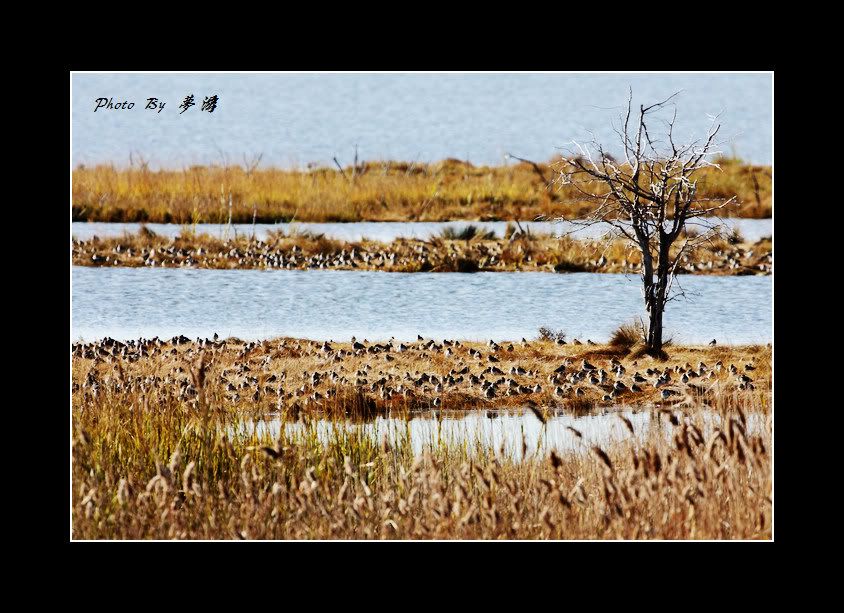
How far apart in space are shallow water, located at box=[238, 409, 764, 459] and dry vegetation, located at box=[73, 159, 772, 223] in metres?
8.22

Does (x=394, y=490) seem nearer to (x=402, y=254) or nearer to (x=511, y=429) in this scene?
(x=511, y=429)

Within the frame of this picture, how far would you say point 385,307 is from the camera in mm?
10828

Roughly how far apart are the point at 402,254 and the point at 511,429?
6.95 m

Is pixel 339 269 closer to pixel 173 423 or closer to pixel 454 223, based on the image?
pixel 454 223

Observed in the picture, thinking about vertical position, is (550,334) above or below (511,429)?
above

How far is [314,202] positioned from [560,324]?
8623 millimetres

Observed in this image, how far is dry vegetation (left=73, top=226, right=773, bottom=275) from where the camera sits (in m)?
13.7

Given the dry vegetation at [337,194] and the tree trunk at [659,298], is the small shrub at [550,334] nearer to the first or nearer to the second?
the tree trunk at [659,298]

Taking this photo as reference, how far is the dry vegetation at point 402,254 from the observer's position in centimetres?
1370

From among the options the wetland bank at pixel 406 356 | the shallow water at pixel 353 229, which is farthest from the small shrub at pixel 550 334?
the shallow water at pixel 353 229

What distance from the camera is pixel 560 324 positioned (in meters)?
10.2

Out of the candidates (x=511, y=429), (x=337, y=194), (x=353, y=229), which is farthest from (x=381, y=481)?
(x=337, y=194)

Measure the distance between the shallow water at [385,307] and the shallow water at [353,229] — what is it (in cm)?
290

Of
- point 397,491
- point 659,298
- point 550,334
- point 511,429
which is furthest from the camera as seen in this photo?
point 550,334
